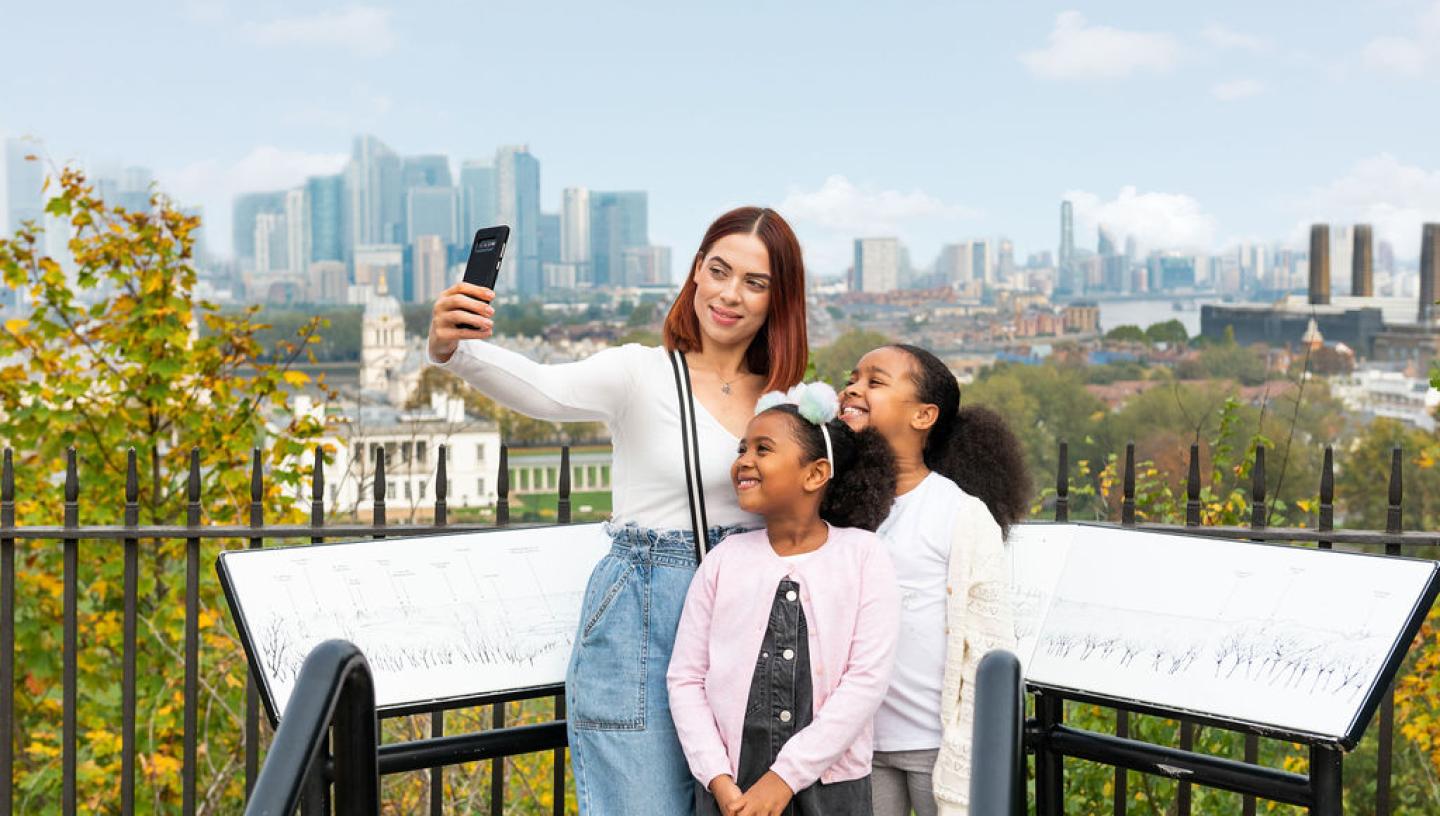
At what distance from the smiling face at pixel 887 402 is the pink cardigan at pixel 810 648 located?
25 cm

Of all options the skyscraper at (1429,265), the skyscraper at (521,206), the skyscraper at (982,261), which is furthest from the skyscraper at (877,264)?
the skyscraper at (1429,265)

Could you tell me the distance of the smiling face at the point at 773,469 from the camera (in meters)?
2.22

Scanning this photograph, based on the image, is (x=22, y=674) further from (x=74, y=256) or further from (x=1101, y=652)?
(x=1101, y=652)

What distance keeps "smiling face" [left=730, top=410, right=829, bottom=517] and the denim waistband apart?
109mm

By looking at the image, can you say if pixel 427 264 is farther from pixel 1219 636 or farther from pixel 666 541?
pixel 1219 636

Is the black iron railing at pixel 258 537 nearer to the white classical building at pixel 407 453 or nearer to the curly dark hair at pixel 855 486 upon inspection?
the white classical building at pixel 407 453

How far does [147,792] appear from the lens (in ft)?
20.4

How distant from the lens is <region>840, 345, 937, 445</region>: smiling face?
2.44 meters

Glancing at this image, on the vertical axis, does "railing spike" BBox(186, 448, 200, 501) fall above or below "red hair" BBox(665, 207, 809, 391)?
below

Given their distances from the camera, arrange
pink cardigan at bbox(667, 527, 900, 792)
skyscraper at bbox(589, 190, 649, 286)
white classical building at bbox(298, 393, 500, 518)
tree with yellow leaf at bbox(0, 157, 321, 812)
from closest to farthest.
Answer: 1. pink cardigan at bbox(667, 527, 900, 792)
2. tree with yellow leaf at bbox(0, 157, 321, 812)
3. white classical building at bbox(298, 393, 500, 518)
4. skyscraper at bbox(589, 190, 649, 286)

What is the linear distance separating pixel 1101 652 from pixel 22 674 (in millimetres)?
5475

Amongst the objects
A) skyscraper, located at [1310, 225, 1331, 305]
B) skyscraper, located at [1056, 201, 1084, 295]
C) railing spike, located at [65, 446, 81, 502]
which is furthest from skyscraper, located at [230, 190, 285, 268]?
railing spike, located at [65, 446, 81, 502]

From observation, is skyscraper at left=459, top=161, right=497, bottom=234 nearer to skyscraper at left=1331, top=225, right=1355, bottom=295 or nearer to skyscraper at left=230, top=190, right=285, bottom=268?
skyscraper at left=230, top=190, right=285, bottom=268

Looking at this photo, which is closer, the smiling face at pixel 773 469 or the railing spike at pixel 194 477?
the smiling face at pixel 773 469
